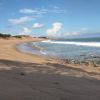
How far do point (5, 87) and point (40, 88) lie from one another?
2.74 feet

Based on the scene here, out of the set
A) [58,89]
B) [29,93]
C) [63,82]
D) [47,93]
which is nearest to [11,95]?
[29,93]

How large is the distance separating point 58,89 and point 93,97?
3.03 feet

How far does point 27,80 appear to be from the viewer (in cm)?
672

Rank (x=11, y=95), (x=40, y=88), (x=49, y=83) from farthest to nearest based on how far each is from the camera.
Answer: (x=49, y=83) → (x=40, y=88) → (x=11, y=95)

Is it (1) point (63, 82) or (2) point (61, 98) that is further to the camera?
(1) point (63, 82)

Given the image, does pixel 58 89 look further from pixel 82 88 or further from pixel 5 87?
pixel 5 87

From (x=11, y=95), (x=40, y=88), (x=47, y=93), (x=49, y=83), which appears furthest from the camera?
(x=49, y=83)

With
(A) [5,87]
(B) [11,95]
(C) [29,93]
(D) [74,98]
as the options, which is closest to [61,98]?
(D) [74,98]

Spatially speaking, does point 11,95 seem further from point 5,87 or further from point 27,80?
point 27,80

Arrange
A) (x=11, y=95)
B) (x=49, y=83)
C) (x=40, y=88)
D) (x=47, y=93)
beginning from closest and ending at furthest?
(x=11, y=95), (x=47, y=93), (x=40, y=88), (x=49, y=83)

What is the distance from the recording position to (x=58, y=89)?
5.78 metres

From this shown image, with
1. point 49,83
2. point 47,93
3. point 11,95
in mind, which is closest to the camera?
point 11,95

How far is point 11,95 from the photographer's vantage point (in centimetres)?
496

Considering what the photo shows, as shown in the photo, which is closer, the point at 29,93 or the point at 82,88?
the point at 29,93
